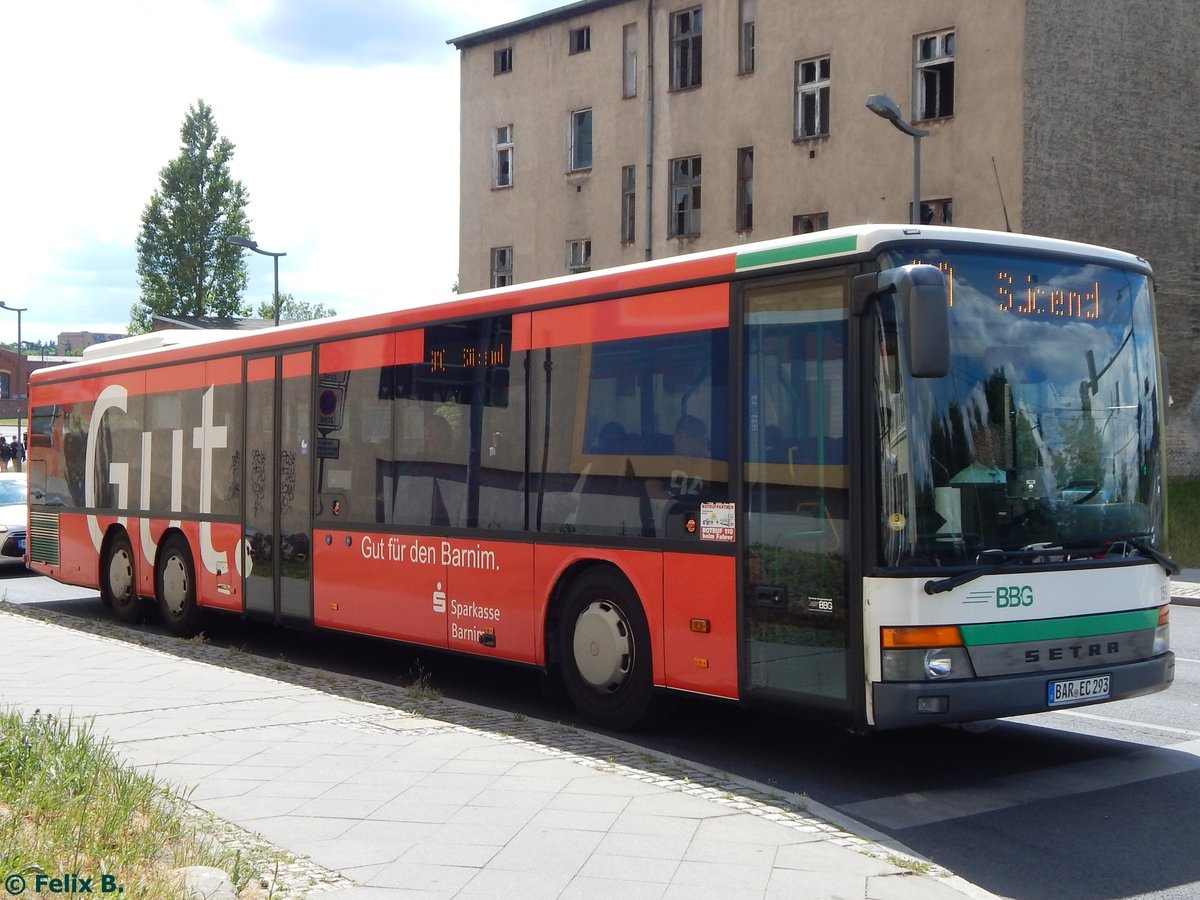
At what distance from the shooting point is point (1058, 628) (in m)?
8.05

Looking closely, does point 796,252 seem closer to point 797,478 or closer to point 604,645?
point 797,478

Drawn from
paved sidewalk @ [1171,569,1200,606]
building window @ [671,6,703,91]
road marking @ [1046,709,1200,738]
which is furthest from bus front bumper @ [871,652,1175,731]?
building window @ [671,6,703,91]

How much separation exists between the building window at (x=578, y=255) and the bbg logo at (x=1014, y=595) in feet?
100

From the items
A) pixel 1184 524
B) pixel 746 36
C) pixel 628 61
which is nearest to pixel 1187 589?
pixel 1184 524

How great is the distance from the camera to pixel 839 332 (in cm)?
802

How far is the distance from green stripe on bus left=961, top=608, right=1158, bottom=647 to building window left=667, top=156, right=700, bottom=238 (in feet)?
89.9

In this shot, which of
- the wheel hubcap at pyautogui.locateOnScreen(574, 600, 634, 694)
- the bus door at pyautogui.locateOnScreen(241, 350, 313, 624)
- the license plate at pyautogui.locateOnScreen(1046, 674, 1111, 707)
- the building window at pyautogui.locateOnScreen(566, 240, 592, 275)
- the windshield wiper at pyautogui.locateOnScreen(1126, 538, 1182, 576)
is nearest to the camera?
the license plate at pyautogui.locateOnScreen(1046, 674, 1111, 707)

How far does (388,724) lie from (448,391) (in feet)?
9.89

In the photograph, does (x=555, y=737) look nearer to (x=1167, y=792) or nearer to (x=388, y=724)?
(x=388, y=724)

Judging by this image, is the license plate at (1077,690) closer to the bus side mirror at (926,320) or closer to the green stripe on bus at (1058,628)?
the green stripe on bus at (1058,628)

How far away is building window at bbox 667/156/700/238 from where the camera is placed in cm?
3516

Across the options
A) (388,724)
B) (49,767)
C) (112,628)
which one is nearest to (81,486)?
(112,628)

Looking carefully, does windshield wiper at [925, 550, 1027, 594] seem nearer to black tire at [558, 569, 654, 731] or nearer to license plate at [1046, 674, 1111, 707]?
license plate at [1046, 674, 1111, 707]

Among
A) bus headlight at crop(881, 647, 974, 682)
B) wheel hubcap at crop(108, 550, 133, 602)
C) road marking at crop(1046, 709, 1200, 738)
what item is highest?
bus headlight at crop(881, 647, 974, 682)
